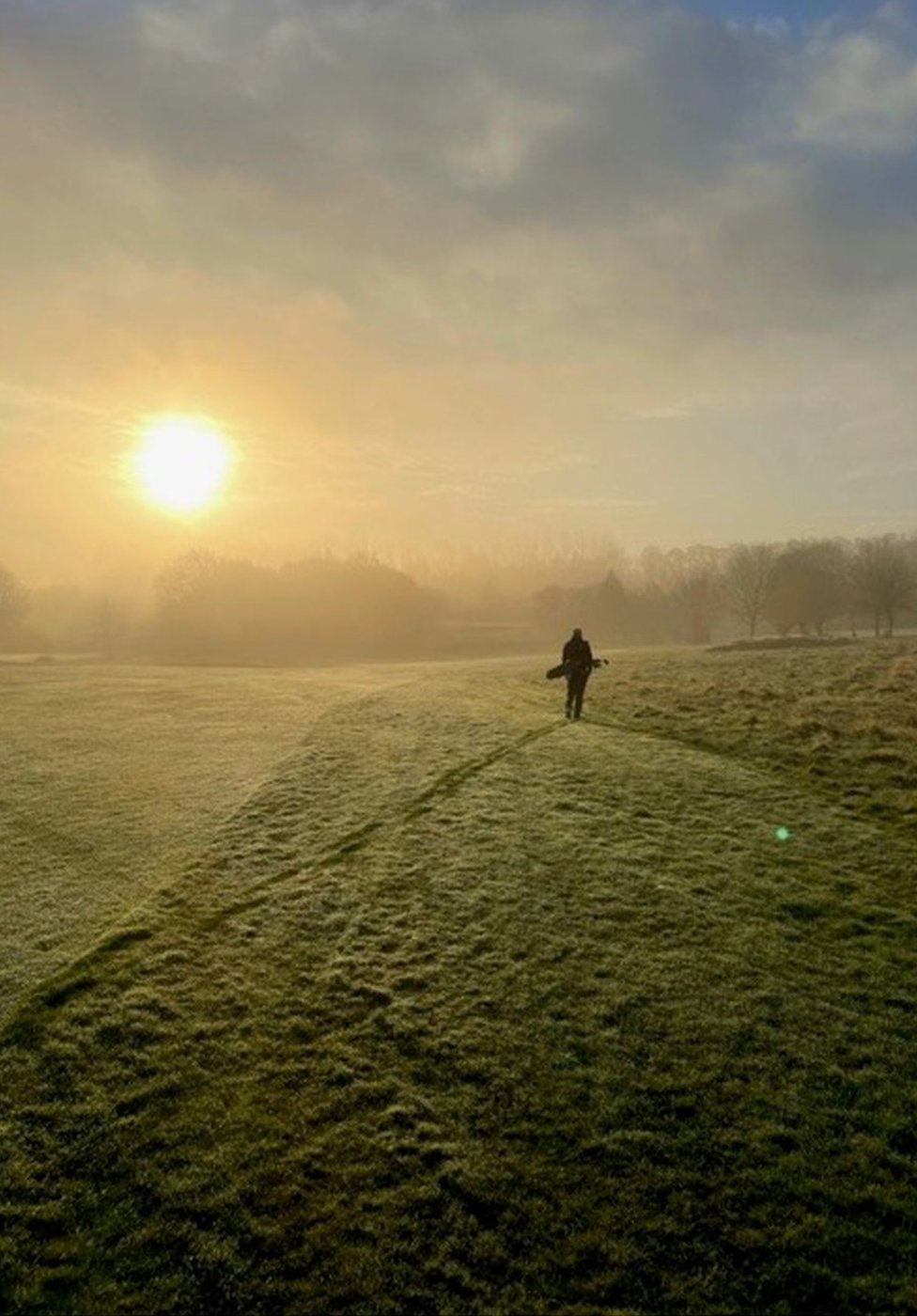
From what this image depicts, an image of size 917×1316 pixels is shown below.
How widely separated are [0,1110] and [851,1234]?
A: 916cm

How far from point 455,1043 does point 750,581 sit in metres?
116

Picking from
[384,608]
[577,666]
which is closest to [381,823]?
[577,666]

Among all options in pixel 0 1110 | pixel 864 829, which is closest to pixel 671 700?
pixel 864 829

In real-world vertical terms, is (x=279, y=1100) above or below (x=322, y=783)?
below

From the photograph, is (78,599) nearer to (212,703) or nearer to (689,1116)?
(212,703)

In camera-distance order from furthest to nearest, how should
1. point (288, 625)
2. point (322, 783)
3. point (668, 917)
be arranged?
point (288, 625) < point (322, 783) < point (668, 917)

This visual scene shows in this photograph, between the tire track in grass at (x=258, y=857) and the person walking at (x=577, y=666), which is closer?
the tire track in grass at (x=258, y=857)

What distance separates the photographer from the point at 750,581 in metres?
116

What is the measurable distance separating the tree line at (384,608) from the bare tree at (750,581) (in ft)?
1.01

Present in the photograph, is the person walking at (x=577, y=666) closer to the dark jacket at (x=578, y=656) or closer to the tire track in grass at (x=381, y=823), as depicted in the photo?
the dark jacket at (x=578, y=656)

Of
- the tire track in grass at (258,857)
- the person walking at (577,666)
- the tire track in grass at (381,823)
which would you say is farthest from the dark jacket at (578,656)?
the tire track in grass at (258,857)

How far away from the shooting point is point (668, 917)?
13664 mm

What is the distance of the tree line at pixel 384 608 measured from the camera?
10894 cm

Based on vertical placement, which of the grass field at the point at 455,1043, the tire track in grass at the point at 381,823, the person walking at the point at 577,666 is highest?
the person walking at the point at 577,666
